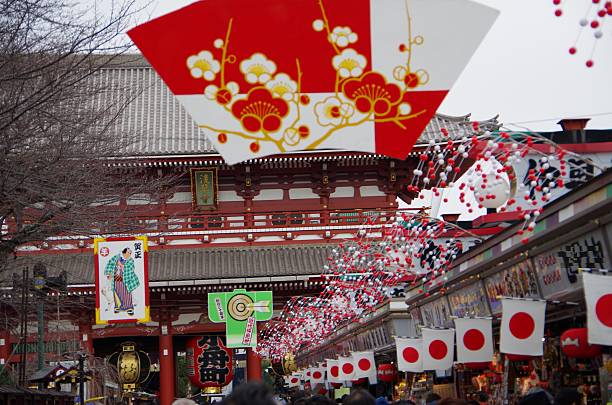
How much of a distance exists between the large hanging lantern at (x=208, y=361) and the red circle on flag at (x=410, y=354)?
14.8 metres

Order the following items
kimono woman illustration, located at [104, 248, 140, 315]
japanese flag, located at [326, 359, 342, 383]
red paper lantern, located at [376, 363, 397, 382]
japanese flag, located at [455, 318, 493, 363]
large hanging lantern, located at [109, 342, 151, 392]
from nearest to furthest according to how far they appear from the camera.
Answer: japanese flag, located at [455, 318, 493, 363], kimono woman illustration, located at [104, 248, 140, 315], red paper lantern, located at [376, 363, 397, 382], japanese flag, located at [326, 359, 342, 383], large hanging lantern, located at [109, 342, 151, 392]

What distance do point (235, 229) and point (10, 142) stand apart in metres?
17.8

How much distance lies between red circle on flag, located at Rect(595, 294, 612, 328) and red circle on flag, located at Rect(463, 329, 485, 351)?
388cm

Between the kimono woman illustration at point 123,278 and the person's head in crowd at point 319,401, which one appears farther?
the kimono woman illustration at point 123,278

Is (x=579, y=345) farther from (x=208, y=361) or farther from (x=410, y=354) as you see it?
(x=208, y=361)

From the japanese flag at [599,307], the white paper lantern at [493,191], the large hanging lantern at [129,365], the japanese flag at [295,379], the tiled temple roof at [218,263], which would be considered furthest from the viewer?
the japanese flag at [295,379]

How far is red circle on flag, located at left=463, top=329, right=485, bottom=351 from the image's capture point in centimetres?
1188

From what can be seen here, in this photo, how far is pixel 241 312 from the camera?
75.4ft

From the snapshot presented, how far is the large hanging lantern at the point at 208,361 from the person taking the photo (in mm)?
→ 28938

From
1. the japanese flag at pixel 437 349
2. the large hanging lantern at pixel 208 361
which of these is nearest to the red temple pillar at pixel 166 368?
the large hanging lantern at pixel 208 361

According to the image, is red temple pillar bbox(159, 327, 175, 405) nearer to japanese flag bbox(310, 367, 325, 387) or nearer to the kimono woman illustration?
japanese flag bbox(310, 367, 325, 387)

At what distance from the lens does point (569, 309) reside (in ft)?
34.5

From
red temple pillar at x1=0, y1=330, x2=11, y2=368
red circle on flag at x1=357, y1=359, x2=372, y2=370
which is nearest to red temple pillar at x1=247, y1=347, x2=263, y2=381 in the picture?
red temple pillar at x1=0, y1=330, x2=11, y2=368

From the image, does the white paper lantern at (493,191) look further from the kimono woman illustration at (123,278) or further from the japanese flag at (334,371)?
the japanese flag at (334,371)
